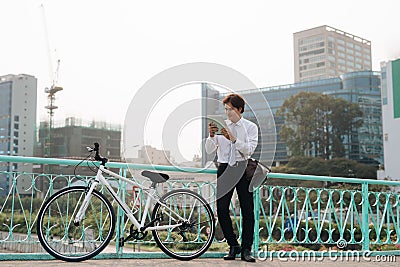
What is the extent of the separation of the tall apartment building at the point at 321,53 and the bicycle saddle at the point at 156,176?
299 feet

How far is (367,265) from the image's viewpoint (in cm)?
429

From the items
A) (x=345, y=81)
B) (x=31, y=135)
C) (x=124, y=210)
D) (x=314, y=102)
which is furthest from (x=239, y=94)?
(x=345, y=81)

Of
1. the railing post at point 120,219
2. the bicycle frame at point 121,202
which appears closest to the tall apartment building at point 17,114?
the railing post at point 120,219

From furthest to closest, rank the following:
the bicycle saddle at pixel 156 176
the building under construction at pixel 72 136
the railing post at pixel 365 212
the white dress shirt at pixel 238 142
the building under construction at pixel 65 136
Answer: the building under construction at pixel 65 136
the building under construction at pixel 72 136
the railing post at pixel 365 212
the white dress shirt at pixel 238 142
the bicycle saddle at pixel 156 176

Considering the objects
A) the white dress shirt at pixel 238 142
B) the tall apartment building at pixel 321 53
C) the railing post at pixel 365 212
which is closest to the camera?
the white dress shirt at pixel 238 142

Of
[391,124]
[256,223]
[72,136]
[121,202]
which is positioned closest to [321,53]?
[391,124]

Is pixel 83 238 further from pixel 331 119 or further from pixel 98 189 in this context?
pixel 331 119

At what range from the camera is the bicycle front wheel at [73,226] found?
11.8 feet

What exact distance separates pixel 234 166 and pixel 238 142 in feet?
0.73

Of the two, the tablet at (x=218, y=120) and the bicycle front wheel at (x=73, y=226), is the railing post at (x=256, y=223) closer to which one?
the tablet at (x=218, y=120)

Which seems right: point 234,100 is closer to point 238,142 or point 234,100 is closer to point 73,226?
point 238,142

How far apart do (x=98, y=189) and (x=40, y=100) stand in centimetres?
4352

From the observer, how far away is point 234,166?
404 centimetres

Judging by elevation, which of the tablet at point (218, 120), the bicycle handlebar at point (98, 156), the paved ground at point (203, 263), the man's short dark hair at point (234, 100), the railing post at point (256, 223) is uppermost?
the man's short dark hair at point (234, 100)
